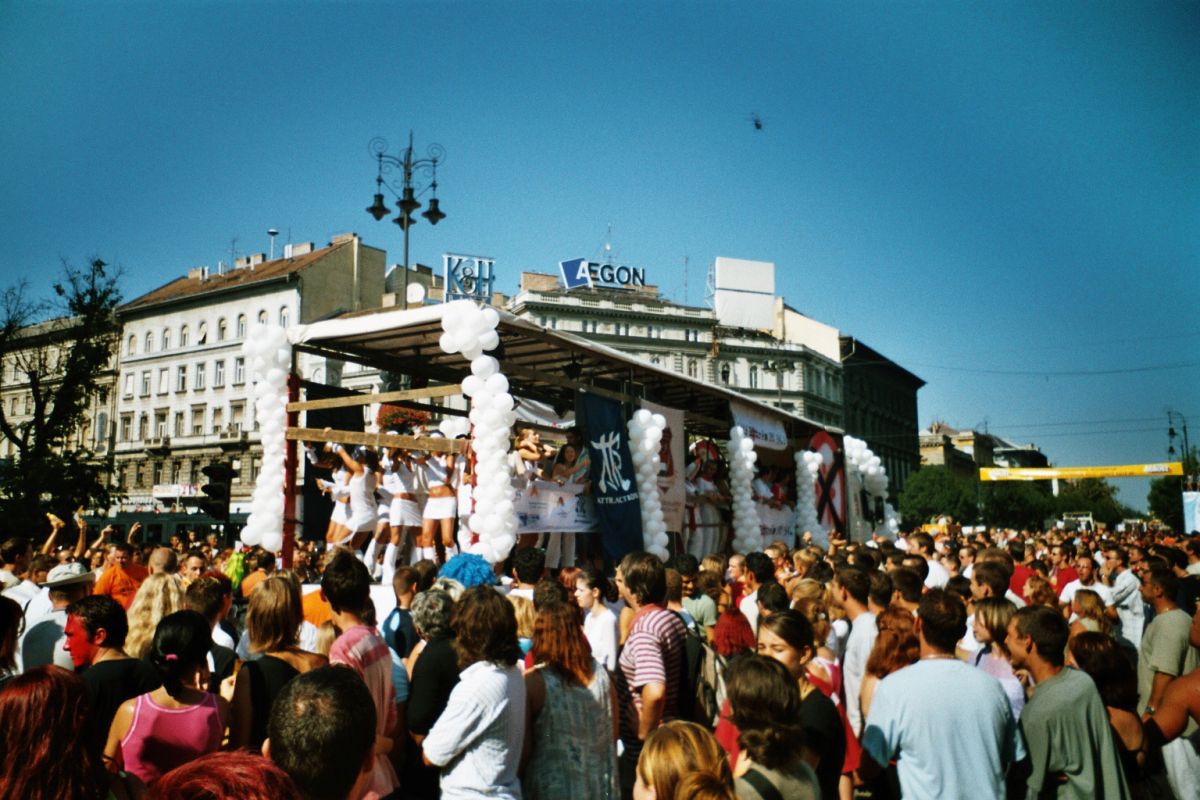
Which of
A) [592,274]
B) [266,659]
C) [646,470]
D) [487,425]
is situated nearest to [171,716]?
[266,659]

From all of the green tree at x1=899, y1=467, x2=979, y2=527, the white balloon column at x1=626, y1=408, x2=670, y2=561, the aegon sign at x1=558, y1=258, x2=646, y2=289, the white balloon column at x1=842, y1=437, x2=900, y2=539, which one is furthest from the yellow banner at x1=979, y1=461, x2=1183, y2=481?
the white balloon column at x1=626, y1=408, x2=670, y2=561

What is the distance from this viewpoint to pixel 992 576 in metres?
6.19

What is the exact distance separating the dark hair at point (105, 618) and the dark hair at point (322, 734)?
80.5 inches

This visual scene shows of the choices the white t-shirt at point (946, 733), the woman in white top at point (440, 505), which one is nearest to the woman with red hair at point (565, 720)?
the white t-shirt at point (946, 733)

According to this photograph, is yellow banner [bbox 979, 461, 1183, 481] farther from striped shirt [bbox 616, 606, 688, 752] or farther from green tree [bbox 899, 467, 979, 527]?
striped shirt [bbox 616, 606, 688, 752]

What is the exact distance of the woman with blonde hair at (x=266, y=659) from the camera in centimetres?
358

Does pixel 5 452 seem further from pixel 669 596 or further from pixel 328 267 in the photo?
pixel 669 596

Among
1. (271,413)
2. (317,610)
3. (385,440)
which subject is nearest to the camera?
(317,610)

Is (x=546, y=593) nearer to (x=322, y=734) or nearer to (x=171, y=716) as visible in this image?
(x=171, y=716)

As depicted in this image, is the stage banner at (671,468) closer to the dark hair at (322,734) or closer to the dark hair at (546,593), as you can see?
the dark hair at (546,593)

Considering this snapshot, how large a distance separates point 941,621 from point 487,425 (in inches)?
256

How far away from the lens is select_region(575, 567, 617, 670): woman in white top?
17.3ft

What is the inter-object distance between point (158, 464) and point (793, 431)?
164 ft

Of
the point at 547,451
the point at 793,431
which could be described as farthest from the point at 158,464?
the point at 547,451
